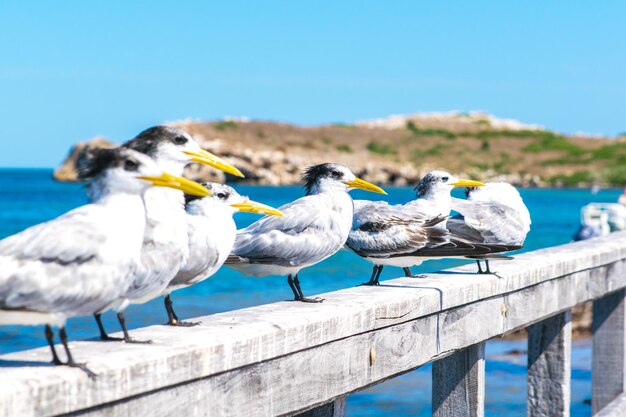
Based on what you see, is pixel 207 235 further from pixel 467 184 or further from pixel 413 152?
pixel 413 152

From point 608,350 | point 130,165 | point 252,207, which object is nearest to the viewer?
point 130,165

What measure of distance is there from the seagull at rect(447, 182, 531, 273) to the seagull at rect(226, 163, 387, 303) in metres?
0.79

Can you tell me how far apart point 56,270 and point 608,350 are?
464cm

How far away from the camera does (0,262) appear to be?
2.92 metres

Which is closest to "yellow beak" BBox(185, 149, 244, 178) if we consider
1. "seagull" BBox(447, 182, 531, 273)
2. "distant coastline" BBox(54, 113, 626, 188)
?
"seagull" BBox(447, 182, 531, 273)

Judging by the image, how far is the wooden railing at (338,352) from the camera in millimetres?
2828

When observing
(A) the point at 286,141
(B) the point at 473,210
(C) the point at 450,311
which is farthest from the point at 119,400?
(A) the point at 286,141

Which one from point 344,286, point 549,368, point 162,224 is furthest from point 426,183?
point 344,286

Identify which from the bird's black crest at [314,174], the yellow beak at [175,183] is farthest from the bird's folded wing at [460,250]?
the yellow beak at [175,183]

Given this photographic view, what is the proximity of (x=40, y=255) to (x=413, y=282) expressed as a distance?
2.35 metres

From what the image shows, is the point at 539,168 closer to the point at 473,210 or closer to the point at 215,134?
the point at 215,134

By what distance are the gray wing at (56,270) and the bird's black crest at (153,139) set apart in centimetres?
100

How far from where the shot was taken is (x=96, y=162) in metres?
3.27

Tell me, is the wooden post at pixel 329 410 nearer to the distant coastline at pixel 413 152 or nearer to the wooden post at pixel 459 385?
the wooden post at pixel 459 385
